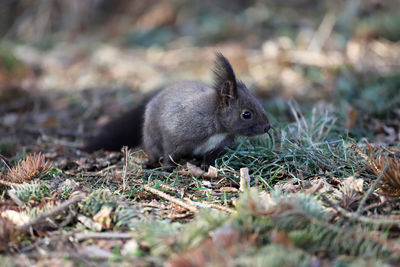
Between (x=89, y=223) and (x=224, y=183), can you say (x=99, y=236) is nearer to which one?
(x=89, y=223)

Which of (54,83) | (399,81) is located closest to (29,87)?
(54,83)

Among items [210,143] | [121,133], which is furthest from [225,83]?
[121,133]

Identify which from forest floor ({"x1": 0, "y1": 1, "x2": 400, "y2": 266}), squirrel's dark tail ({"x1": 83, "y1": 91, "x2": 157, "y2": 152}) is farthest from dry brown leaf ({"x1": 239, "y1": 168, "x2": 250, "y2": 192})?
squirrel's dark tail ({"x1": 83, "y1": 91, "x2": 157, "y2": 152})

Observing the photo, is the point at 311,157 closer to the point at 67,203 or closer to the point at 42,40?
the point at 67,203

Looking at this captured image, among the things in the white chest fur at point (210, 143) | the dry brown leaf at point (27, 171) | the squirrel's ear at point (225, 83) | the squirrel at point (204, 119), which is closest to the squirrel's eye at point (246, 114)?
the squirrel at point (204, 119)

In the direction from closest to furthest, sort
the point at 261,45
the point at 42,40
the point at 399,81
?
the point at 399,81
the point at 261,45
the point at 42,40

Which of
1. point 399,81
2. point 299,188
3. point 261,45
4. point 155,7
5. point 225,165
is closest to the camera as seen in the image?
point 299,188

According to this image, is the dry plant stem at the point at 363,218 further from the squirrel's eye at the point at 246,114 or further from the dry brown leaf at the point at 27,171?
the dry brown leaf at the point at 27,171
